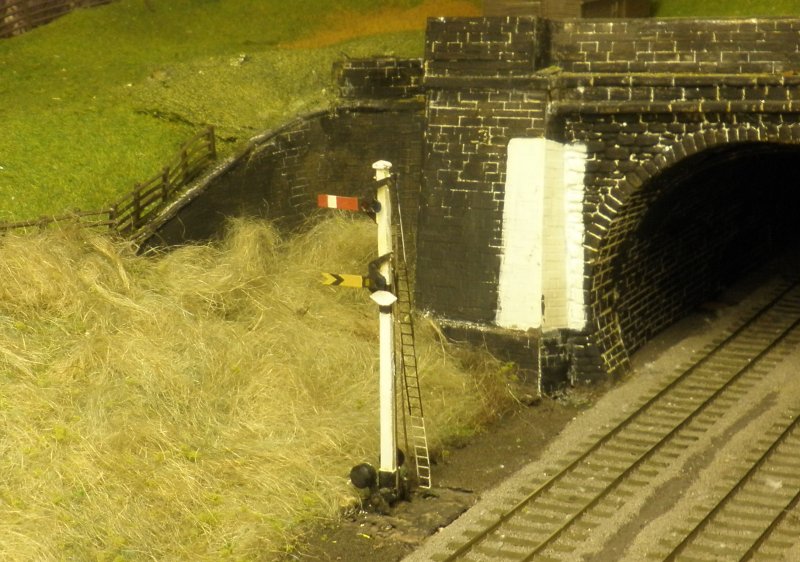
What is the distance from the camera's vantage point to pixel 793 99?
13.4 meters

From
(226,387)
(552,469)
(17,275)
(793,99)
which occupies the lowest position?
(552,469)

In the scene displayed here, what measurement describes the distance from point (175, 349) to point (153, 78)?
754 cm

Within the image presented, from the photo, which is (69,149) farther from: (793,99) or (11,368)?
(793,99)

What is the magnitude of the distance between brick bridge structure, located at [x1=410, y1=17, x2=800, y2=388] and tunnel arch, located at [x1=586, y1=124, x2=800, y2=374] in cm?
3

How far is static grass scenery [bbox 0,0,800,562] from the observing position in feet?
36.8

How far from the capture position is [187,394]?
1285 cm

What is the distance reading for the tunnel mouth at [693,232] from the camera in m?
15.3

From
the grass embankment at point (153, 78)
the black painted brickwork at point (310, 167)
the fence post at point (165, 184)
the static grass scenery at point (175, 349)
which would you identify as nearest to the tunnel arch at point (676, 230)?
the static grass scenery at point (175, 349)

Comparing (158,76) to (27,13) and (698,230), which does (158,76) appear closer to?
(27,13)

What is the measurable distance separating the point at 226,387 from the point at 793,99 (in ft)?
24.5

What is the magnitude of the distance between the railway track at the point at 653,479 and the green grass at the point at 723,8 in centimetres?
795

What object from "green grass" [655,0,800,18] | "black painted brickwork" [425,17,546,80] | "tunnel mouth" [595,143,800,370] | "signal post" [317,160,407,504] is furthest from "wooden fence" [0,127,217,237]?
"green grass" [655,0,800,18]

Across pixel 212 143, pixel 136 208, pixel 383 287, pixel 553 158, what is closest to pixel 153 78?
pixel 212 143

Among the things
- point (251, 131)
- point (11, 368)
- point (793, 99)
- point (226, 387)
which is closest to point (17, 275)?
point (11, 368)
